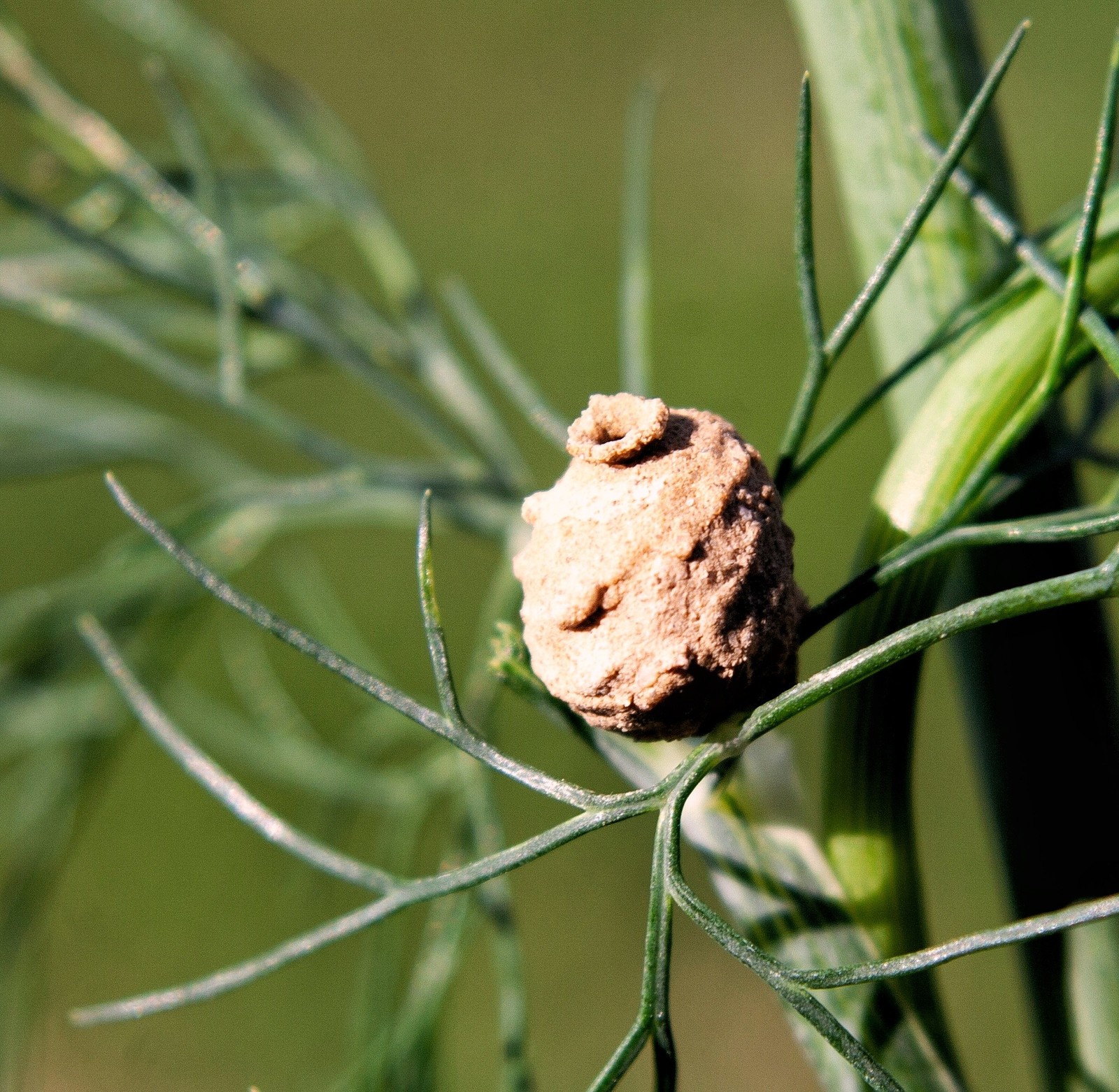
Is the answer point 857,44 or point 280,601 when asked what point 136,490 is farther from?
point 857,44

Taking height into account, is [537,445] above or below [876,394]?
above

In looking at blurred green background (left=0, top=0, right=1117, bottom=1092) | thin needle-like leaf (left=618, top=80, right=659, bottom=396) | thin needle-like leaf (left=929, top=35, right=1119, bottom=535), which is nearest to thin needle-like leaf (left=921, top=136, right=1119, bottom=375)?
thin needle-like leaf (left=929, top=35, right=1119, bottom=535)

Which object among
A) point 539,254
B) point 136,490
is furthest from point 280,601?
point 539,254

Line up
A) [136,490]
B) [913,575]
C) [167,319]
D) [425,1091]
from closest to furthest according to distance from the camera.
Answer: [913,575]
[425,1091]
[167,319]
[136,490]

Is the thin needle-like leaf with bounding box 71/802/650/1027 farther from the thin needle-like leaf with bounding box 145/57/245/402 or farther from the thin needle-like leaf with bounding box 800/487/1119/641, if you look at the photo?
the thin needle-like leaf with bounding box 145/57/245/402

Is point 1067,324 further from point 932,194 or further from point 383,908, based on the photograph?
point 383,908

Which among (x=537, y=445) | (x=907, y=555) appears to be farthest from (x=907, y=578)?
(x=537, y=445)

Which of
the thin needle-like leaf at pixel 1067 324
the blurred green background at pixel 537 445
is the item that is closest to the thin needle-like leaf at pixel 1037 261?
the thin needle-like leaf at pixel 1067 324
